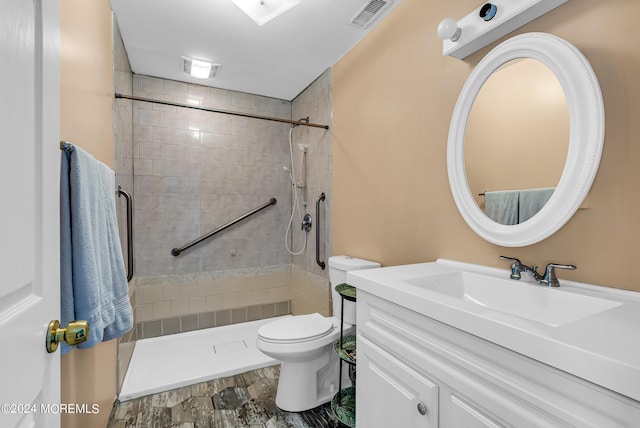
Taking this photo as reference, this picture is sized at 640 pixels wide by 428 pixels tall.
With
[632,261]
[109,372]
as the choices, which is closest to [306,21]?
[632,261]

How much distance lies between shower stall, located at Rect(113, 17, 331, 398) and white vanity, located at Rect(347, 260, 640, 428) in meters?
1.42

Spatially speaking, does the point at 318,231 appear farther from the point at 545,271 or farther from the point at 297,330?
the point at 545,271

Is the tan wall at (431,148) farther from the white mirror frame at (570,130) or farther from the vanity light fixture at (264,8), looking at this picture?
the vanity light fixture at (264,8)

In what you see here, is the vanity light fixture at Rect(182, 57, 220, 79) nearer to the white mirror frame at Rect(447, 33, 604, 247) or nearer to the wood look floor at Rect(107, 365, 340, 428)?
the white mirror frame at Rect(447, 33, 604, 247)

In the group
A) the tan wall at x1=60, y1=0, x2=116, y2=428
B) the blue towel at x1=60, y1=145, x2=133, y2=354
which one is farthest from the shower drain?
the blue towel at x1=60, y1=145, x2=133, y2=354

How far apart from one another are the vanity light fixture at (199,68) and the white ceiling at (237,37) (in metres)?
0.04

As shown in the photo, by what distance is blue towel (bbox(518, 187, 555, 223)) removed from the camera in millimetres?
1073

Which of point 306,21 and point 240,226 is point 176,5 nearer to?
point 306,21

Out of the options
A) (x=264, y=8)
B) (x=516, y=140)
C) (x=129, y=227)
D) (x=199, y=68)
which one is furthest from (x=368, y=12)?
(x=129, y=227)

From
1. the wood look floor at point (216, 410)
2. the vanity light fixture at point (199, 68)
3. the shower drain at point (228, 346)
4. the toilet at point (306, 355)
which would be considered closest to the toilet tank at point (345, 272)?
the toilet at point (306, 355)

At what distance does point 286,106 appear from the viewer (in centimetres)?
333

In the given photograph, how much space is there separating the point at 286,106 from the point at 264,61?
88cm

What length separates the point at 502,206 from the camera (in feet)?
4.01

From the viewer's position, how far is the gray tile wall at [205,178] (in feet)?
8.89
